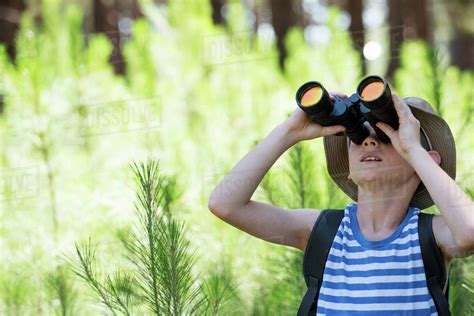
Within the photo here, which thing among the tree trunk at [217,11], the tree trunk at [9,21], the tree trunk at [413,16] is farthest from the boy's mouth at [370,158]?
the tree trunk at [9,21]

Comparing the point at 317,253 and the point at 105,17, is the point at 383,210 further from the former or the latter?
the point at 105,17

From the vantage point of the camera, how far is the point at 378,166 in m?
1.57

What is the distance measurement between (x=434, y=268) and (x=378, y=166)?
0.67 ft

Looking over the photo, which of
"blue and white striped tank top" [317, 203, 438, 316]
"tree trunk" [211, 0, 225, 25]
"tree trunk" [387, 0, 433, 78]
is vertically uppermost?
"tree trunk" [211, 0, 225, 25]

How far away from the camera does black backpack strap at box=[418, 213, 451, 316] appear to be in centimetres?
145

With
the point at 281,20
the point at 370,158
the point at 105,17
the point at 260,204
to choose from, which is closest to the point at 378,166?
the point at 370,158

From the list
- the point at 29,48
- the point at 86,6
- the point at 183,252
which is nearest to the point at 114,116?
the point at 29,48

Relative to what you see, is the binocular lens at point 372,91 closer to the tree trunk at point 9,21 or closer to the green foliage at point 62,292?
Result: the green foliage at point 62,292

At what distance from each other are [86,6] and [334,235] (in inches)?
267

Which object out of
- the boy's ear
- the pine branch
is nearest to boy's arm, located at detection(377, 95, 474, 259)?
the boy's ear

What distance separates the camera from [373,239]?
155 cm

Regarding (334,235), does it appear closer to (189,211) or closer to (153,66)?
(189,211)

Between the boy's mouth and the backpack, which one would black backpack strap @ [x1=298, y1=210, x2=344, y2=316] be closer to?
the backpack

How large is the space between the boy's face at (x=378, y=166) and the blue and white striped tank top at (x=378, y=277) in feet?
0.22
